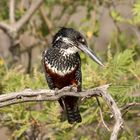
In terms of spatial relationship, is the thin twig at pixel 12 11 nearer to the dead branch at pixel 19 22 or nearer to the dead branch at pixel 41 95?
the dead branch at pixel 19 22

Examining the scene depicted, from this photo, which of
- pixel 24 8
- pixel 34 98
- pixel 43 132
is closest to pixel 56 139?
pixel 43 132

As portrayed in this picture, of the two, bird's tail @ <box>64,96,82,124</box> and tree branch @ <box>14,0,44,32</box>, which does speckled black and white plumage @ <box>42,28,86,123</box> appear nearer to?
bird's tail @ <box>64,96,82,124</box>

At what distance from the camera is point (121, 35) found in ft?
17.0

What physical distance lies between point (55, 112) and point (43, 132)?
366 millimetres

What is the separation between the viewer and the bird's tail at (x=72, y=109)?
3.55 m

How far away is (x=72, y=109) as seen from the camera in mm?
3617

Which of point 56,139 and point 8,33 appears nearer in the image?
point 56,139

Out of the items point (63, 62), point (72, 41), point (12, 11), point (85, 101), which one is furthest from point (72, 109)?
point (12, 11)

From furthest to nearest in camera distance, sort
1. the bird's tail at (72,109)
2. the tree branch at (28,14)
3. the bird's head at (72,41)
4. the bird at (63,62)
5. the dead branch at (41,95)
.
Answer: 1. the tree branch at (28,14)
2. the bird's tail at (72,109)
3. the bird at (63,62)
4. the bird's head at (72,41)
5. the dead branch at (41,95)

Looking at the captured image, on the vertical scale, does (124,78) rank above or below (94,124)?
above

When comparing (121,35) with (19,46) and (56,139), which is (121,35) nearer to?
(19,46)

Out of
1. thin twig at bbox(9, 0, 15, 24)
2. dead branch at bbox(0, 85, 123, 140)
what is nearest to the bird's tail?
dead branch at bbox(0, 85, 123, 140)

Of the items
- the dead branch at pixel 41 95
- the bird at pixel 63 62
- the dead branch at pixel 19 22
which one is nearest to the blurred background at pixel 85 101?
the dead branch at pixel 19 22

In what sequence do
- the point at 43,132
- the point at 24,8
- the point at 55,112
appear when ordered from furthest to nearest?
the point at 24,8 → the point at 43,132 → the point at 55,112
